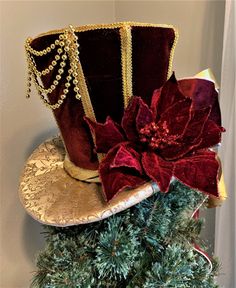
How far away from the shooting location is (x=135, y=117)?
469mm

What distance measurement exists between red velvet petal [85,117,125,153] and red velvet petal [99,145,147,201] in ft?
0.06

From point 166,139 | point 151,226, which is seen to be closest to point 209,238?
point 151,226

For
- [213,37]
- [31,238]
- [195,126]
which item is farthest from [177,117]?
[31,238]

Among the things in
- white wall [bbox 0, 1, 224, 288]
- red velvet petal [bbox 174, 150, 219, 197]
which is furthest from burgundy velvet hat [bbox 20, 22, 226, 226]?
white wall [bbox 0, 1, 224, 288]

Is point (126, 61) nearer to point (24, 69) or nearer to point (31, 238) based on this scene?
point (24, 69)

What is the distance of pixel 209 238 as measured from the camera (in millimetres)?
898

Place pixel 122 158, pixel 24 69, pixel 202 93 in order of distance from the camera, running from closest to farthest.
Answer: pixel 122 158
pixel 202 93
pixel 24 69

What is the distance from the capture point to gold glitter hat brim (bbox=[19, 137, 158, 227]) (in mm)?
446

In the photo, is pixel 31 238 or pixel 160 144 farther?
pixel 31 238

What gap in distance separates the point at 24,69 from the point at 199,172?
1.65 ft

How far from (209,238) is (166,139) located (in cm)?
54

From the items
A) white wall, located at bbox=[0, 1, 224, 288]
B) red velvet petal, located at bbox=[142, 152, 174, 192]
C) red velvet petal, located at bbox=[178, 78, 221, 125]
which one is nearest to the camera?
red velvet petal, located at bbox=[142, 152, 174, 192]

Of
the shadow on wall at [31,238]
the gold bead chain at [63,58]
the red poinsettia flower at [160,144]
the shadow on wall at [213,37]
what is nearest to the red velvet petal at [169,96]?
the red poinsettia flower at [160,144]

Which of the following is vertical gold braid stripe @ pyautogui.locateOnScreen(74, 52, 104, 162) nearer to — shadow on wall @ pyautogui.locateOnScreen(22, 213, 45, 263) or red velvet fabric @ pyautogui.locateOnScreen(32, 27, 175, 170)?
red velvet fabric @ pyautogui.locateOnScreen(32, 27, 175, 170)
